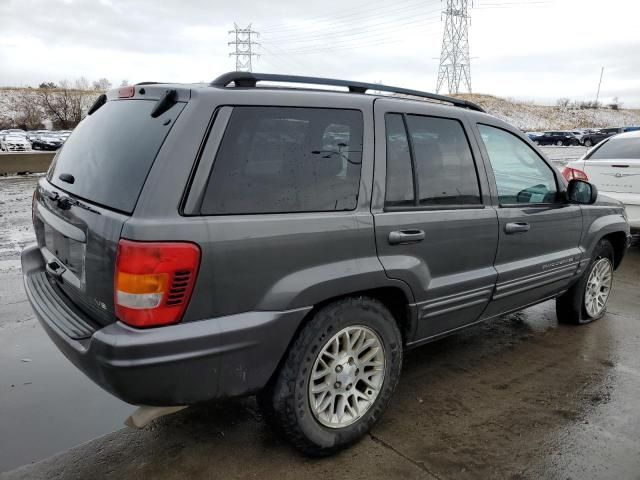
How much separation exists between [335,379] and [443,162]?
4.70 feet

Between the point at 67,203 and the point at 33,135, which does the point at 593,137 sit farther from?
the point at 67,203

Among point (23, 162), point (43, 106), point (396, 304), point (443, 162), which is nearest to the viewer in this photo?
point (396, 304)

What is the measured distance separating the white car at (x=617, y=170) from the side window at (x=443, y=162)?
14.5 ft

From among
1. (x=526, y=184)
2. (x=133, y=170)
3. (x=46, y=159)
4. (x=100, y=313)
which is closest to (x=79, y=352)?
(x=100, y=313)

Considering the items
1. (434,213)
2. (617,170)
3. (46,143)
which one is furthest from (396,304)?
(46,143)

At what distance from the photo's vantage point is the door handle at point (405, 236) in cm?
269

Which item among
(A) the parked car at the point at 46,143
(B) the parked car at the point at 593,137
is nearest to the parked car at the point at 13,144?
(A) the parked car at the point at 46,143

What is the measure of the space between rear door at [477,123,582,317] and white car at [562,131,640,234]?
3272 mm

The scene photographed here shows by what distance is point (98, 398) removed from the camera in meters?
3.22

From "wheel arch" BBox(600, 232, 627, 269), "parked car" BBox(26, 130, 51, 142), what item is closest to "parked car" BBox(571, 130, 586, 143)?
"parked car" BBox(26, 130, 51, 142)

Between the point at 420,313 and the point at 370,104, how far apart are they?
47.4 inches

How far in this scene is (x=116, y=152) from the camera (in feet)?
7.96

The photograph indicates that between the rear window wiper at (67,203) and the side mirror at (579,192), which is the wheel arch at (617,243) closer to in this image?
the side mirror at (579,192)

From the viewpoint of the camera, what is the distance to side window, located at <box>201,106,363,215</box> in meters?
2.24
